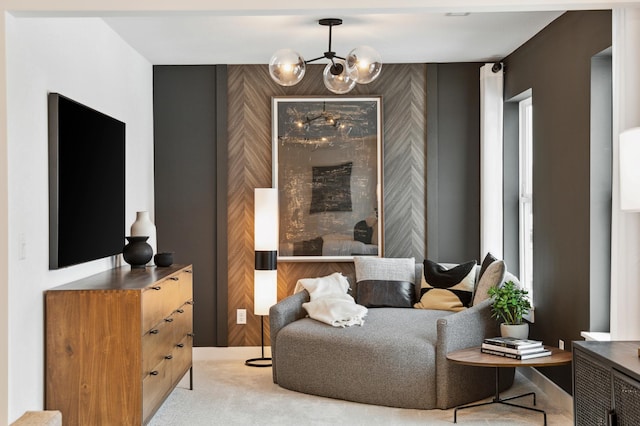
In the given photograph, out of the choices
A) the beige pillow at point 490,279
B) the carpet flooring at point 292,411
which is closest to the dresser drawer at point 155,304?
the carpet flooring at point 292,411

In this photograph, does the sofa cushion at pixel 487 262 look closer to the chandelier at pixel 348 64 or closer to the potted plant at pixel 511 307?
the potted plant at pixel 511 307

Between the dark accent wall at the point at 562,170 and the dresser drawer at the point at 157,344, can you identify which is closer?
the dresser drawer at the point at 157,344

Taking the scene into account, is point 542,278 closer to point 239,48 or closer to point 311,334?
point 311,334

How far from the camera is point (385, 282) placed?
5.94 m

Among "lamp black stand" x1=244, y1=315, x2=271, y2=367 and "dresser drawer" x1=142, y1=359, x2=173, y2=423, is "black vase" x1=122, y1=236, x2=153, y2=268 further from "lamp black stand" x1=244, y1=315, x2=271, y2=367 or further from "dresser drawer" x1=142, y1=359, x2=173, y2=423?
"lamp black stand" x1=244, y1=315, x2=271, y2=367

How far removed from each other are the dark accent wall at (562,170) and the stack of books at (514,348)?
0.28 metres

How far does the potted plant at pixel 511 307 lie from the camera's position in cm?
489

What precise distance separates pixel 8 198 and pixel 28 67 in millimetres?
691

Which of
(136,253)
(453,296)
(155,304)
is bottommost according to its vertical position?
(453,296)

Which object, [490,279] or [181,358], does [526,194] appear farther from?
[181,358]

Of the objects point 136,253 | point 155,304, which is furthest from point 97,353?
point 136,253

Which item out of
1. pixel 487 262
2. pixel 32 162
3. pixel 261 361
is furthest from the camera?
pixel 261 361

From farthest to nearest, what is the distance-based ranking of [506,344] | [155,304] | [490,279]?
1. [490,279]
2. [506,344]
3. [155,304]

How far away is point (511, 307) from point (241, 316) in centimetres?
247
